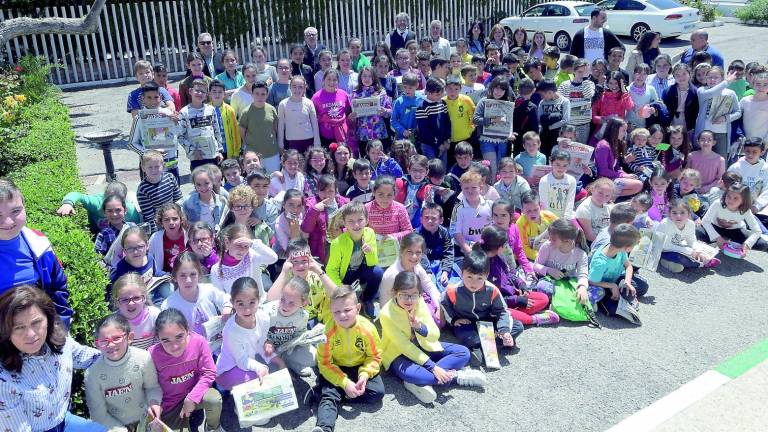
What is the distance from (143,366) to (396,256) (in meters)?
2.73

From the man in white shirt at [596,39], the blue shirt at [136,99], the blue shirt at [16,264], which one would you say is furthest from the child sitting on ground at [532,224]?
the man in white shirt at [596,39]

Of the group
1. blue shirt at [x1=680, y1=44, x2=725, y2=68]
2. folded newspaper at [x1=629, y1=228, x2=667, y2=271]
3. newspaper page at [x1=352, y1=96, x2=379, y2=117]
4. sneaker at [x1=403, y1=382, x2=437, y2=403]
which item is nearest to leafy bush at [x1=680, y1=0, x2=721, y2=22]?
blue shirt at [x1=680, y1=44, x2=725, y2=68]

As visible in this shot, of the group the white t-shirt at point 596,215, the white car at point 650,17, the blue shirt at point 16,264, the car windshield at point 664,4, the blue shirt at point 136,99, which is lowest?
the white t-shirt at point 596,215

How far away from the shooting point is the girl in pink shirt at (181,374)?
170 inches

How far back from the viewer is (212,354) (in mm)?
4910

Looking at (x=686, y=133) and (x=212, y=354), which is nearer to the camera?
(x=212, y=354)

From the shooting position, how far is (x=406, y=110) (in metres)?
8.58

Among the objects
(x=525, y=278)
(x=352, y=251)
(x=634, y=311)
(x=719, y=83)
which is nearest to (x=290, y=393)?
(x=352, y=251)

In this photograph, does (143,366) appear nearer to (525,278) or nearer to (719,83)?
(525,278)

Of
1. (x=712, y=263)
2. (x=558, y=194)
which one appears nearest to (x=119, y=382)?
(x=558, y=194)

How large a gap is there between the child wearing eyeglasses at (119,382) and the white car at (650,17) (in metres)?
21.1

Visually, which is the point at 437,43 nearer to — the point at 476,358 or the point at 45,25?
the point at 45,25

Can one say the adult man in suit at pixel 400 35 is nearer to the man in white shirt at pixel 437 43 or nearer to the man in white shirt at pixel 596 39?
the man in white shirt at pixel 437 43

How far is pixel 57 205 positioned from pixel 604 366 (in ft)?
16.8
